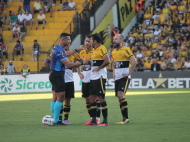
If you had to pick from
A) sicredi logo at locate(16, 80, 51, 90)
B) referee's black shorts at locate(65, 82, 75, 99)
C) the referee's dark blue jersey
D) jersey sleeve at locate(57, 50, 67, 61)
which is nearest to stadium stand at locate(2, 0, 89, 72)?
sicredi logo at locate(16, 80, 51, 90)

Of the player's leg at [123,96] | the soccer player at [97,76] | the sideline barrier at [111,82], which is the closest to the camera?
the soccer player at [97,76]

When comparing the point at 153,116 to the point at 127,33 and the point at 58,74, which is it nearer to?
the point at 58,74

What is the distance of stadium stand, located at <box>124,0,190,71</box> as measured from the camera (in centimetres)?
2973

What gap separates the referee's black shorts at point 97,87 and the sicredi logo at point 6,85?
16.8m

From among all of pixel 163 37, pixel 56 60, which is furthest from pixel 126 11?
pixel 56 60

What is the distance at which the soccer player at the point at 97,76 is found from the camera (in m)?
10.6

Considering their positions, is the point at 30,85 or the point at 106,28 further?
the point at 106,28

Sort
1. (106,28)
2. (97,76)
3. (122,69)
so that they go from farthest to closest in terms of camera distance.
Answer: (106,28) → (122,69) → (97,76)

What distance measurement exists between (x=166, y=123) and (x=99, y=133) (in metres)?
2.33

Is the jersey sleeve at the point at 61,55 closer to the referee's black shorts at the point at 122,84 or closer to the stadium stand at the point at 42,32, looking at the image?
the referee's black shorts at the point at 122,84

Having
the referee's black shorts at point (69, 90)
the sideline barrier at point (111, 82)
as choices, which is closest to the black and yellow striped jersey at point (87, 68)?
the referee's black shorts at point (69, 90)

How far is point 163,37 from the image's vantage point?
106ft

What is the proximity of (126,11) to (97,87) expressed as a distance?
27.6 m

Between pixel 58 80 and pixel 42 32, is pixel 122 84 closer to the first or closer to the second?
pixel 58 80
